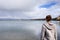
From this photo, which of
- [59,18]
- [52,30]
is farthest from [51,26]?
[59,18]

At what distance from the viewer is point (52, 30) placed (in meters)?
4.58

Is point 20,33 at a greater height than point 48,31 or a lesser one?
lesser

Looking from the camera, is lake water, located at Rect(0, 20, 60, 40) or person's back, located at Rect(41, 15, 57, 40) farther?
lake water, located at Rect(0, 20, 60, 40)

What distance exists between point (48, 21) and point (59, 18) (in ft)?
223

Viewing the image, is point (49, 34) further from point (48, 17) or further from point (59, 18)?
point (59, 18)

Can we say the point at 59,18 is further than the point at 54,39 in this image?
Yes

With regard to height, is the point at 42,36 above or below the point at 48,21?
below

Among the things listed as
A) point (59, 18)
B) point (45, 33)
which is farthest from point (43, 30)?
point (59, 18)

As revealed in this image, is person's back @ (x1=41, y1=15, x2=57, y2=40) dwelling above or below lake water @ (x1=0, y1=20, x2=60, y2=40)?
above

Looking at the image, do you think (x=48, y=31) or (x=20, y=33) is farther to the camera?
(x=20, y=33)

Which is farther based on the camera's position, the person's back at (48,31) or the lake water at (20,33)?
the lake water at (20,33)

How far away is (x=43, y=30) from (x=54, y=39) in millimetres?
360

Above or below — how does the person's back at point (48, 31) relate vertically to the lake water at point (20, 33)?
above

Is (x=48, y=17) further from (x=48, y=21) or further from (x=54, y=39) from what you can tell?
(x=54, y=39)
